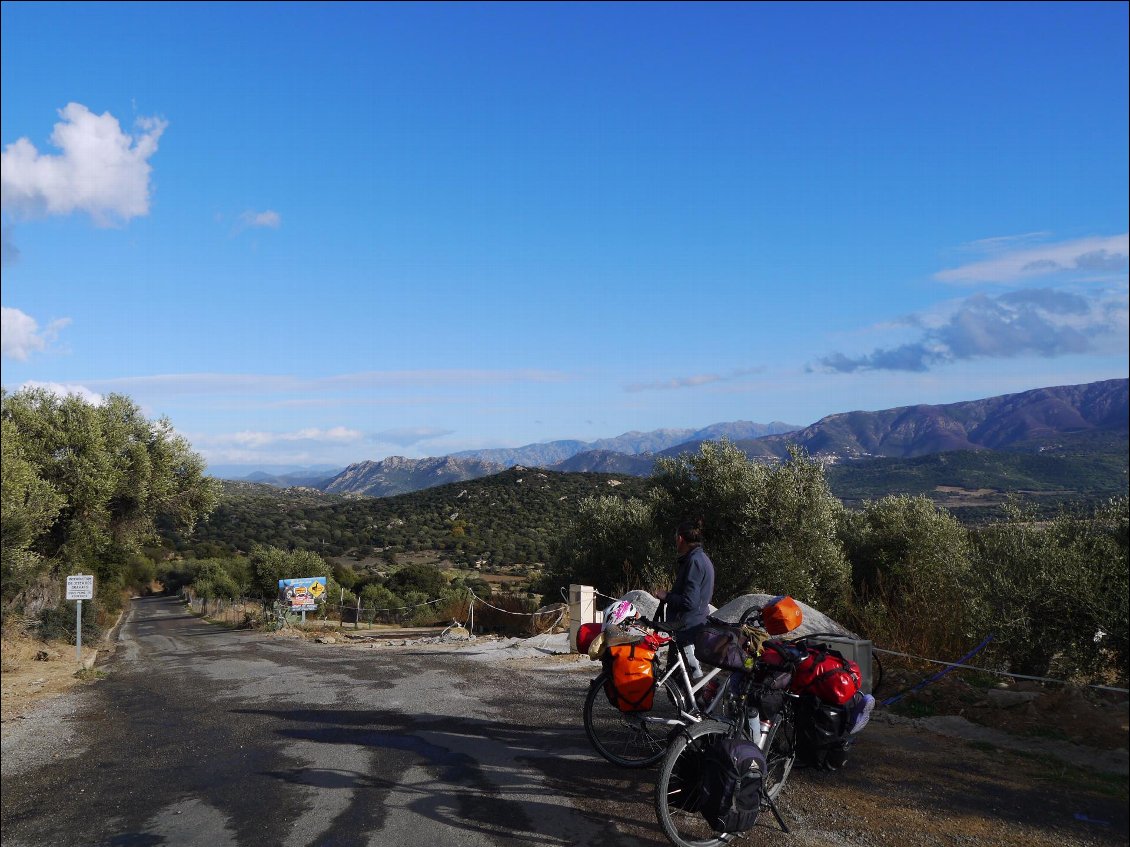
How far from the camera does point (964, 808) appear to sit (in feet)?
16.5

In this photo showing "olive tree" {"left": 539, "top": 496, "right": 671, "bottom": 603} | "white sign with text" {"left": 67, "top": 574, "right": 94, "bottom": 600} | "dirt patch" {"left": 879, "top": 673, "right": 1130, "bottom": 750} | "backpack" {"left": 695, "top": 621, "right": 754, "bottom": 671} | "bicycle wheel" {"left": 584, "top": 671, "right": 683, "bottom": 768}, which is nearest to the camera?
"backpack" {"left": 695, "top": 621, "right": 754, "bottom": 671}

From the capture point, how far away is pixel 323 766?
6.57 metres

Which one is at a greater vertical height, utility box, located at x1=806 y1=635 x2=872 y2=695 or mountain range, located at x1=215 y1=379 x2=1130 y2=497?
mountain range, located at x1=215 y1=379 x2=1130 y2=497

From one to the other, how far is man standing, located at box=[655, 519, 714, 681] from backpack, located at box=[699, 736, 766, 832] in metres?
1.30

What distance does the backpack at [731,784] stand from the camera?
433 cm

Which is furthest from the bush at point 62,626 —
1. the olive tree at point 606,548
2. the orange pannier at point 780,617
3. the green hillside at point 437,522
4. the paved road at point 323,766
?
the green hillside at point 437,522

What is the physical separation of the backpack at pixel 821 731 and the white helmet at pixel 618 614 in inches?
55.0

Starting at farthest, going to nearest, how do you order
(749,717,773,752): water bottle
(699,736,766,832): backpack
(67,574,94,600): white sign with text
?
(67,574,94,600): white sign with text, (749,717,773,752): water bottle, (699,736,766,832): backpack

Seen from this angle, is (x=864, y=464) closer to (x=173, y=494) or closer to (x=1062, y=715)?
(x=1062, y=715)

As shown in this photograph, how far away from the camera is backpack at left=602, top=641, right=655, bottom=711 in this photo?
5.28 metres

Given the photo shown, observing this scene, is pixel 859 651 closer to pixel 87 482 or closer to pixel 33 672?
pixel 33 672

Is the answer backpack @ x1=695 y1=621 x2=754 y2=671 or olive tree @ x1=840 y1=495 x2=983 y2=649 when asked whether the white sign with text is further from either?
olive tree @ x1=840 y1=495 x2=983 y2=649

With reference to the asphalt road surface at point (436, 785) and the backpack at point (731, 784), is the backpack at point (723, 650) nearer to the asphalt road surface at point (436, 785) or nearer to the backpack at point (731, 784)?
the backpack at point (731, 784)

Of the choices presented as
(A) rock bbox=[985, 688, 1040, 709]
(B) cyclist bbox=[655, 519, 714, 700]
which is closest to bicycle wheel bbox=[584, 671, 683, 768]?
(B) cyclist bbox=[655, 519, 714, 700]
